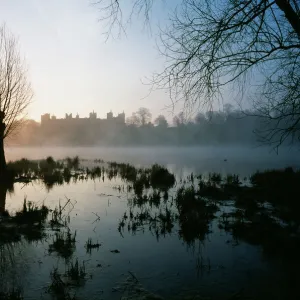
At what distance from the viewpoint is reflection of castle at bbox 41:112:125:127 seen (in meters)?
111

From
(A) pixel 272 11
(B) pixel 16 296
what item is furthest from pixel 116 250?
(A) pixel 272 11

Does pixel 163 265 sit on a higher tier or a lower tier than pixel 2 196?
lower

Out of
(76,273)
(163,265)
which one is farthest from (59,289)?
(163,265)

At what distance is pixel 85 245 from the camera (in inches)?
233

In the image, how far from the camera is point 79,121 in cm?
12988

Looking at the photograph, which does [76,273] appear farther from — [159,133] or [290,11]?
[159,133]

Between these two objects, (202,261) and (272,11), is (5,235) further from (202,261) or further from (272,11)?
(272,11)

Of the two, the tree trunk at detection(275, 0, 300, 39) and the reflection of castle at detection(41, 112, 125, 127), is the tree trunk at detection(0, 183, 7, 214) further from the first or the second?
the reflection of castle at detection(41, 112, 125, 127)

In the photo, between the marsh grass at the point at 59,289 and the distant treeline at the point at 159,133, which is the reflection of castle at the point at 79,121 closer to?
the distant treeline at the point at 159,133

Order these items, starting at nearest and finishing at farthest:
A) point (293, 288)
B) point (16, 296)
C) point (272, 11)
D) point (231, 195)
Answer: point (16, 296)
point (293, 288)
point (272, 11)
point (231, 195)

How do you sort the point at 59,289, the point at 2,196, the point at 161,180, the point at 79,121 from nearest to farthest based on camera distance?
1. the point at 59,289
2. the point at 2,196
3. the point at 161,180
4. the point at 79,121

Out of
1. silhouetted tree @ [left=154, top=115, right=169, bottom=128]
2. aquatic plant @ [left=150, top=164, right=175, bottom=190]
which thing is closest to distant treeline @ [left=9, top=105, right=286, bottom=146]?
silhouetted tree @ [left=154, top=115, right=169, bottom=128]

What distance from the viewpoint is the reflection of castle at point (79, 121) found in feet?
365

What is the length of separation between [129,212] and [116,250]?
3157 millimetres
